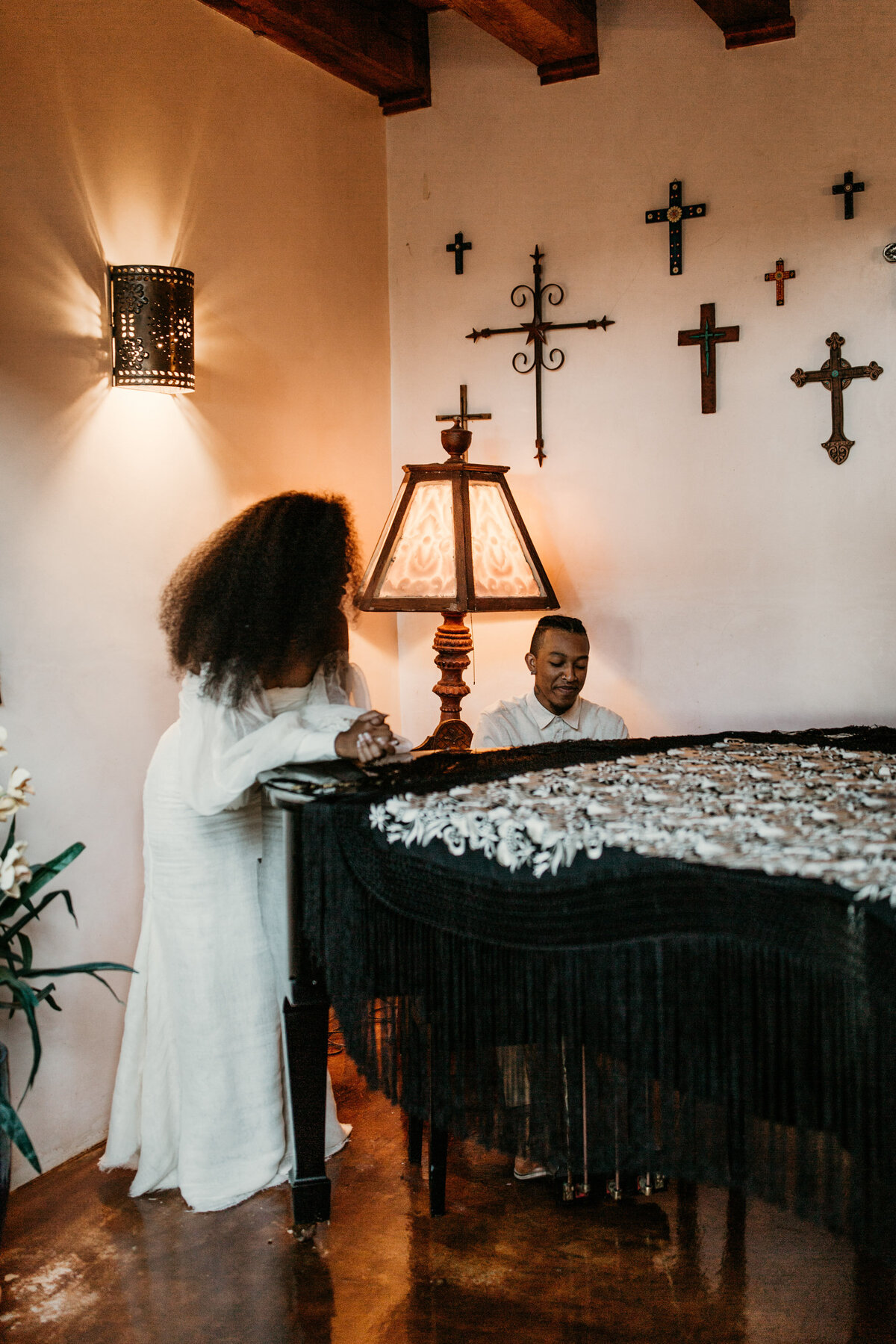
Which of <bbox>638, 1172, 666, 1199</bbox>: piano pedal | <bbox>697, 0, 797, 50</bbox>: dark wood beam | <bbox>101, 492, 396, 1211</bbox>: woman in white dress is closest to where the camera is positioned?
<bbox>101, 492, 396, 1211</bbox>: woman in white dress

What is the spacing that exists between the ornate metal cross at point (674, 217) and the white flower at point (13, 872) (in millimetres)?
2424

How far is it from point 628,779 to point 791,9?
2.38 m

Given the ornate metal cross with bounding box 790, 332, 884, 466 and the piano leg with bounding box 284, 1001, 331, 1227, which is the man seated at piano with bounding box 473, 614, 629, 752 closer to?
the ornate metal cross with bounding box 790, 332, 884, 466

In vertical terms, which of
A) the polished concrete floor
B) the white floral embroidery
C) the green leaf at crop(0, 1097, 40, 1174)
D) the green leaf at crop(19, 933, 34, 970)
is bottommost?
the polished concrete floor

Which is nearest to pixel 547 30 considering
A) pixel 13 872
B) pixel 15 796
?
pixel 15 796

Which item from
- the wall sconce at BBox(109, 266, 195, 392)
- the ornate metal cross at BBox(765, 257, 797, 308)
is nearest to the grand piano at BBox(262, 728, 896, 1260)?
the wall sconce at BBox(109, 266, 195, 392)

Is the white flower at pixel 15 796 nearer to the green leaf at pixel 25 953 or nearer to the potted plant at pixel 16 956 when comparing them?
the potted plant at pixel 16 956

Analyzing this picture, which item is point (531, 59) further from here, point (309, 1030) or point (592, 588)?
point (309, 1030)

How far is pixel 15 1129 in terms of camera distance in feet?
6.17

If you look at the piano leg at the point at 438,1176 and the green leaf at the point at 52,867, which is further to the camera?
the piano leg at the point at 438,1176

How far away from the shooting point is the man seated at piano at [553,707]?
3066mm

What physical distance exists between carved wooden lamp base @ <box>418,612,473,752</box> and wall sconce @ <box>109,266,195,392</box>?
3.33ft

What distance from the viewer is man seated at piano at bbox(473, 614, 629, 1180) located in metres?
3.07

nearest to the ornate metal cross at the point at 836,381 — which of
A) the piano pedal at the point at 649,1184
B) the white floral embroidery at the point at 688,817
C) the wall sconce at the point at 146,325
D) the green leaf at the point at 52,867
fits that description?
the white floral embroidery at the point at 688,817
